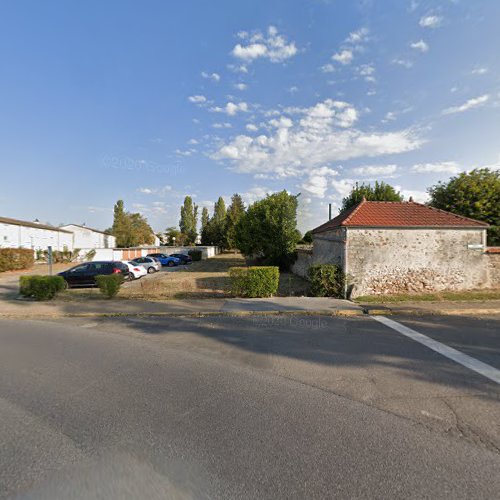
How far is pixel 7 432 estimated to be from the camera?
2824mm

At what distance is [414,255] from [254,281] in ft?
22.3

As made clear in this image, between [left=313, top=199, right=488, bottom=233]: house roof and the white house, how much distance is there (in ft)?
118

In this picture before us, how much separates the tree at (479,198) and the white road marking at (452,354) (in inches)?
545

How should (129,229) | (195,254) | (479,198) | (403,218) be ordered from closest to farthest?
(403,218), (479,198), (195,254), (129,229)

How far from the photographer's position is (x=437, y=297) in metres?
10.1

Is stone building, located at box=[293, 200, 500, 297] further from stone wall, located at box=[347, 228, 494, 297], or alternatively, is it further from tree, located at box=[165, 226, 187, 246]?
tree, located at box=[165, 226, 187, 246]

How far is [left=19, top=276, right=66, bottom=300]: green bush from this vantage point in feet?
34.4

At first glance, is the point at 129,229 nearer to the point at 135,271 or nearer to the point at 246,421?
the point at 135,271

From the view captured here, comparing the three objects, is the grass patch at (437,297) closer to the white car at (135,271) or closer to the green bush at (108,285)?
the green bush at (108,285)

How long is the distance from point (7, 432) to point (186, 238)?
65.5m

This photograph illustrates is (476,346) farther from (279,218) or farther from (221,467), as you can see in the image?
(279,218)

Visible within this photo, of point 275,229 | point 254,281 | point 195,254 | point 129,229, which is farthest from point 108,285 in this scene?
point 129,229

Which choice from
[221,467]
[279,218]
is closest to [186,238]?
[279,218]

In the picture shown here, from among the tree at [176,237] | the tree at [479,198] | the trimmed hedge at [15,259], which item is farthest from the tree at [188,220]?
the tree at [479,198]
